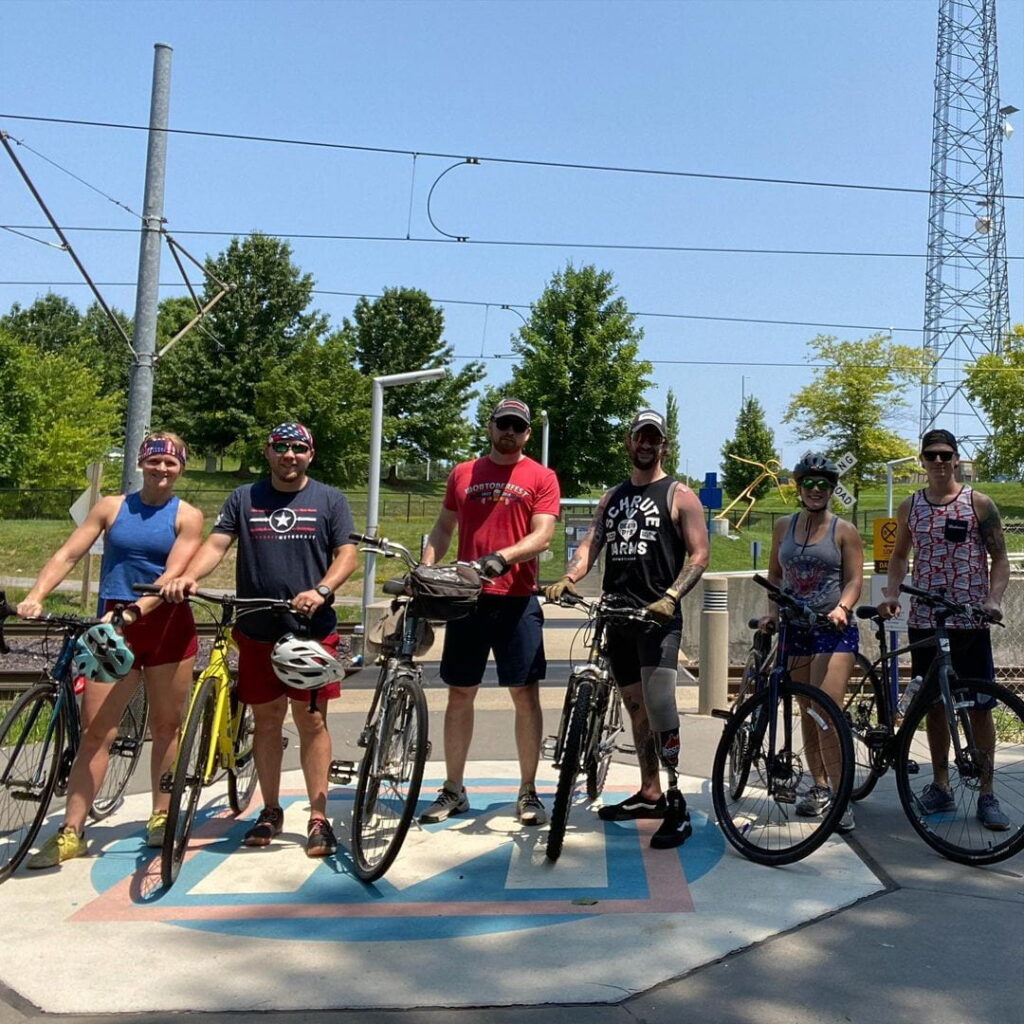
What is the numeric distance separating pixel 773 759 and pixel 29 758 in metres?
3.15

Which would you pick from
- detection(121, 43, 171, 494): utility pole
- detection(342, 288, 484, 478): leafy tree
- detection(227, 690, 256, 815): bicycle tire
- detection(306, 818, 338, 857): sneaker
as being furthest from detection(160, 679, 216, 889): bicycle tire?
detection(342, 288, 484, 478): leafy tree

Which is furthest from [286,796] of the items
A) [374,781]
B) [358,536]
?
[358,536]

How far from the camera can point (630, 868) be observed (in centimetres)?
435

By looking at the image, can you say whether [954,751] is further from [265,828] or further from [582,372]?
[582,372]

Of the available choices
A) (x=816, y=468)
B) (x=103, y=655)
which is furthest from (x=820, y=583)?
(x=103, y=655)

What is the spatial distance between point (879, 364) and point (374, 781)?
128 ft

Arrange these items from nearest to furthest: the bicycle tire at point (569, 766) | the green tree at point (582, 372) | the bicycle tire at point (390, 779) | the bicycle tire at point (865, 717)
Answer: the bicycle tire at point (390, 779)
the bicycle tire at point (569, 766)
the bicycle tire at point (865, 717)
the green tree at point (582, 372)

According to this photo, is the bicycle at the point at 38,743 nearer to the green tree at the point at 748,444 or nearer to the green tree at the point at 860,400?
the green tree at the point at 860,400

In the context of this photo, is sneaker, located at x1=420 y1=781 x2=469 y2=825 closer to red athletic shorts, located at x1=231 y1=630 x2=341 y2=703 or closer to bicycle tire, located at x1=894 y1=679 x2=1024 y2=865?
red athletic shorts, located at x1=231 y1=630 x2=341 y2=703

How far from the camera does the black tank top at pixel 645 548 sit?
15.9 ft

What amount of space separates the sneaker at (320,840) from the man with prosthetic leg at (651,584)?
1.30 meters

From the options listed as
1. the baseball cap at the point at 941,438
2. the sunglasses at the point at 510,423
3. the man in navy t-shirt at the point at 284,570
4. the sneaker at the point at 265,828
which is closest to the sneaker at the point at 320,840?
the man in navy t-shirt at the point at 284,570

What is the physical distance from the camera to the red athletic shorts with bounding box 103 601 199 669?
4633 mm

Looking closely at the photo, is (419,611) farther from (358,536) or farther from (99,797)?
(99,797)
